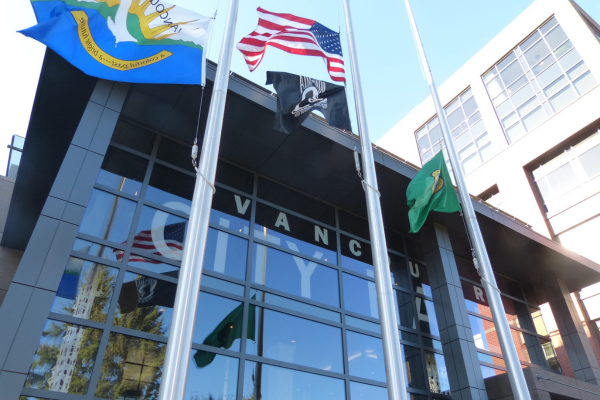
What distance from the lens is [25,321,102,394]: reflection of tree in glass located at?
296 inches

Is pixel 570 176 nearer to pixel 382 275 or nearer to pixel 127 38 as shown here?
pixel 382 275

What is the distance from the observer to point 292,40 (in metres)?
10.1

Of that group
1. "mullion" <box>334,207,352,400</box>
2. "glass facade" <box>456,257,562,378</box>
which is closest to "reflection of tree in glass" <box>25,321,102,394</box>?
"mullion" <box>334,207,352,400</box>

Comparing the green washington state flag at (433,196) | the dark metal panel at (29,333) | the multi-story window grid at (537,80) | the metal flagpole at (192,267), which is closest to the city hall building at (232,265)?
the dark metal panel at (29,333)

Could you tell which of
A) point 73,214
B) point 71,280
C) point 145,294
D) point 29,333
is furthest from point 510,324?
point 29,333

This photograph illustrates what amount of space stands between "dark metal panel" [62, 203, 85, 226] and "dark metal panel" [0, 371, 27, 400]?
8.50 ft

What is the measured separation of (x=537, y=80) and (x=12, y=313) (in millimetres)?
27854

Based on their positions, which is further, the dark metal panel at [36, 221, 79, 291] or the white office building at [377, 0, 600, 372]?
the white office building at [377, 0, 600, 372]

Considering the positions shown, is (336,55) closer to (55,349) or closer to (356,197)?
(356,197)

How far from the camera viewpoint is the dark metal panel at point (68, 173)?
27.1ft

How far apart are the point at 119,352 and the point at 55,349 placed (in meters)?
1.07

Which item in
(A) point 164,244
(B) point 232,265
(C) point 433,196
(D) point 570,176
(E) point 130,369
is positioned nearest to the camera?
(E) point 130,369

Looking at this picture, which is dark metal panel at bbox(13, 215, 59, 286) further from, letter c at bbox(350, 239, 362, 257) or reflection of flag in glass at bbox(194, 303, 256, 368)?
letter c at bbox(350, 239, 362, 257)

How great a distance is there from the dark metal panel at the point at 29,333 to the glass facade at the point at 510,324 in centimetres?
1149
